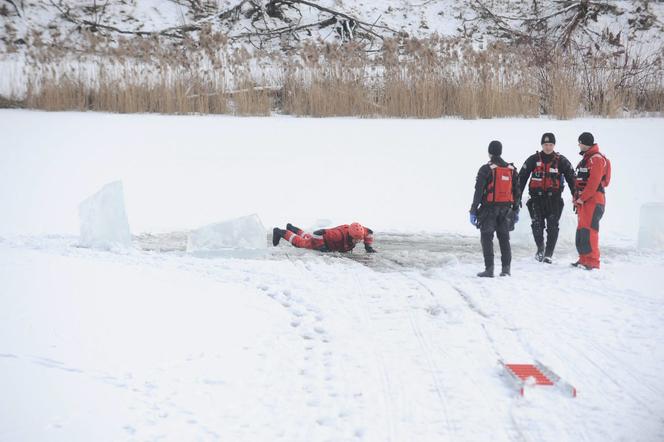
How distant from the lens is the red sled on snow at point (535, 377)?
433 cm

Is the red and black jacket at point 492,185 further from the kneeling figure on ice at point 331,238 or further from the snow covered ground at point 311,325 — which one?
the kneeling figure on ice at point 331,238

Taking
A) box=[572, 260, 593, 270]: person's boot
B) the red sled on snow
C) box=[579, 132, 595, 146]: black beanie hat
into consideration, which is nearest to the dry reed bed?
box=[579, 132, 595, 146]: black beanie hat

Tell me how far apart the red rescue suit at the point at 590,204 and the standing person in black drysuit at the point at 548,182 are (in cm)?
26

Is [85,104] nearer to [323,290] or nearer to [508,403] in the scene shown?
[323,290]

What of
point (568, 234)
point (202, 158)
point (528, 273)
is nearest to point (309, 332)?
point (528, 273)

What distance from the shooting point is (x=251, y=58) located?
15953mm

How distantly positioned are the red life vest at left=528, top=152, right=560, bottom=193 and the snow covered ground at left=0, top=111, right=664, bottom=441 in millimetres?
914

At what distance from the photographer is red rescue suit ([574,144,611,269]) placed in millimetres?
7684

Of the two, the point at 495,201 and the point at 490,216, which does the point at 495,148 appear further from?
the point at 490,216

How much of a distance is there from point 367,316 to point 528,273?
8.47ft

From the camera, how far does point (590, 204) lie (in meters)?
7.81

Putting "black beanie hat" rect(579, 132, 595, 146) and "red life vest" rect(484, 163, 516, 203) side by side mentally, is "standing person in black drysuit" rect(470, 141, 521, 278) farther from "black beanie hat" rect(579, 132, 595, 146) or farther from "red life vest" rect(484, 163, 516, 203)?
"black beanie hat" rect(579, 132, 595, 146)

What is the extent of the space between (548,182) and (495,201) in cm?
109

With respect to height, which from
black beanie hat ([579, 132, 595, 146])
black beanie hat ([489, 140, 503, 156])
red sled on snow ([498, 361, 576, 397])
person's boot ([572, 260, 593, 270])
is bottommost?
red sled on snow ([498, 361, 576, 397])
